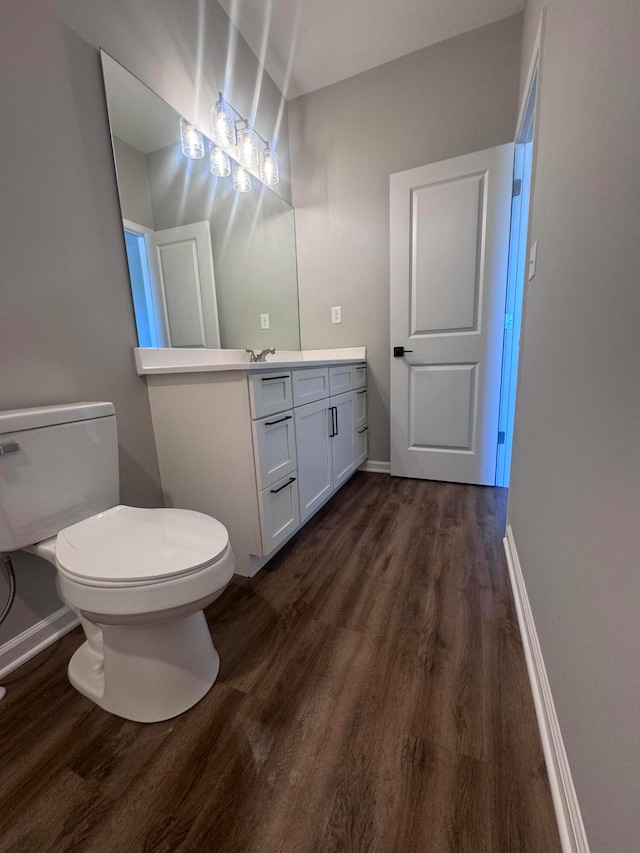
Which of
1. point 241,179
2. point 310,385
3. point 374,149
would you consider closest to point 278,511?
point 310,385

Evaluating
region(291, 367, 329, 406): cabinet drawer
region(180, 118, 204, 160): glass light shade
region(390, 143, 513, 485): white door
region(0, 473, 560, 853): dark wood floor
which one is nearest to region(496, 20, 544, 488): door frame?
region(390, 143, 513, 485): white door

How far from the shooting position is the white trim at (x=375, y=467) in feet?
8.33

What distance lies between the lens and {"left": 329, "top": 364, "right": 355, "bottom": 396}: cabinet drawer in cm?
191

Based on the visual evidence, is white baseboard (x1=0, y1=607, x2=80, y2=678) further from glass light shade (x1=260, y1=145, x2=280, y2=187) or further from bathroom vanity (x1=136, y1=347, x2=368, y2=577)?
glass light shade (x1=260, y1=145, x2=280, y2=187)

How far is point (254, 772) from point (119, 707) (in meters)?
0.40

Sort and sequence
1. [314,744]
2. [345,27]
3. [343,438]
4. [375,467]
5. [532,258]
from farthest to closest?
[375,467], [343,438], [345,27], [532,258], [314,744]

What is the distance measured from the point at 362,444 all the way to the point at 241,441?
1311 millimetres

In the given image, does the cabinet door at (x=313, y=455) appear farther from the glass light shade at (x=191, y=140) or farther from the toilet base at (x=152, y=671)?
the glass light shade at (x=191, y=140)

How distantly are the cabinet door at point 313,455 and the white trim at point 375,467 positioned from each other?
0.73 m

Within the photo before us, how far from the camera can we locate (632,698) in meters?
0.44

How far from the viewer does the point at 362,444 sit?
2445mm

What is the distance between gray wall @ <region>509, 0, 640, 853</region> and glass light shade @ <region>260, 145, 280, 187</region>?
1.53 metres

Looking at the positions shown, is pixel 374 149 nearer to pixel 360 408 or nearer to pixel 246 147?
pixel 246 147

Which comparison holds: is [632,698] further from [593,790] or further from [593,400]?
[593,400]
